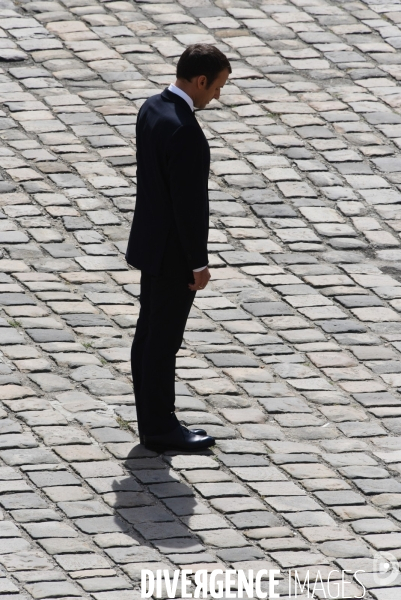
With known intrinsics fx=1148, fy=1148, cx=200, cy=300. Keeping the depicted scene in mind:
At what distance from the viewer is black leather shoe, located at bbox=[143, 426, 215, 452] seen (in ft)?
17.6

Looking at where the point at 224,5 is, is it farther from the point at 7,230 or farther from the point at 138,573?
the point at 138,573

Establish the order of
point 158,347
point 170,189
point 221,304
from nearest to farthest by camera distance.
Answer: point 170,189 < point 158,347 < point 221,304

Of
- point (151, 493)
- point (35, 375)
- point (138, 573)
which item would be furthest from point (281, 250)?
point (138, 573)

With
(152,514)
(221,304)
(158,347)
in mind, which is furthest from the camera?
(221,304)

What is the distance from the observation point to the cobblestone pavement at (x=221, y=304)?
4.77 m

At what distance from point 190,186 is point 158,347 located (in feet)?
2.63

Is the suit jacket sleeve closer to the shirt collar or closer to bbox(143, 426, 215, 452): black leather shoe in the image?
the shirt collar

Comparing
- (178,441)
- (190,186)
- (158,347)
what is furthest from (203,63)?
(178,441)

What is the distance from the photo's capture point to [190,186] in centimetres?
496

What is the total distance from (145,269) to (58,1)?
6.01 m

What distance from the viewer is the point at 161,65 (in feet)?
31.2

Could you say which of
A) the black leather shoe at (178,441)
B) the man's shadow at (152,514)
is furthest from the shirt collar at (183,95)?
the man's shadow at (152,514)

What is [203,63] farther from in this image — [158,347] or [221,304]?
[221,304]

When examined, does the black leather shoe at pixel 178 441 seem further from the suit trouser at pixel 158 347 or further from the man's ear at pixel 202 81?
the man's ear at pixel 202 81
